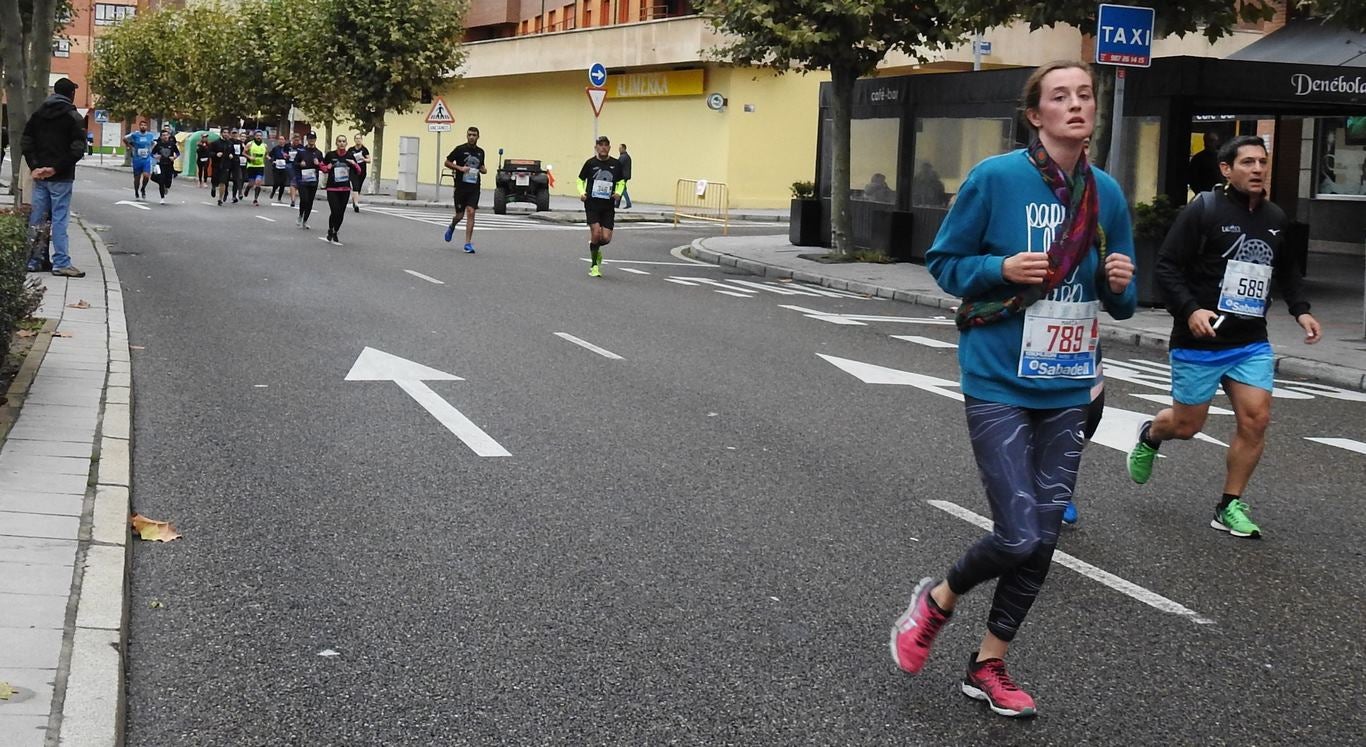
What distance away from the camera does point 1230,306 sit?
7328 millimetres

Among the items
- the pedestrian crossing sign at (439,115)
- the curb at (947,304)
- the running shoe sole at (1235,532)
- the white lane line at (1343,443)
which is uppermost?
the pedestrian crossing sign at (439,115)

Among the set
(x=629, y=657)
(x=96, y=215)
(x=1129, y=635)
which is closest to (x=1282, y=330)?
(x=1129, y=635)

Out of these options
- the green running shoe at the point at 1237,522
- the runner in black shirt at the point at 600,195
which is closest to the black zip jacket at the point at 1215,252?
the green running shoe at the point at 1237,522

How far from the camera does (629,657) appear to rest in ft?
17.0

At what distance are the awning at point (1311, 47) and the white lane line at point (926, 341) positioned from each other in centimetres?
836

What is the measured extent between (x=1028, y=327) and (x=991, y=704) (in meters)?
1.07

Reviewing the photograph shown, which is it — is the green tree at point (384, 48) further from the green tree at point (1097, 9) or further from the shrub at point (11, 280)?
the shrub at point (11, 280)

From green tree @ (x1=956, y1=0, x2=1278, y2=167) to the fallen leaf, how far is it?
42.2 feet

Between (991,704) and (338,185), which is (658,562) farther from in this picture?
(338,185)

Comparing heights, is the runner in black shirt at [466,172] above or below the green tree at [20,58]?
below

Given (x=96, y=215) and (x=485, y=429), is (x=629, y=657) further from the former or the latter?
(x=96, y=215)

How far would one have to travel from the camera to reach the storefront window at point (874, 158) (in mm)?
→ 26016

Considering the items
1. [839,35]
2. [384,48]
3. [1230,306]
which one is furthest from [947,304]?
[384,48]

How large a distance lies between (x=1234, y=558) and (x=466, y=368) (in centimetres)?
620
